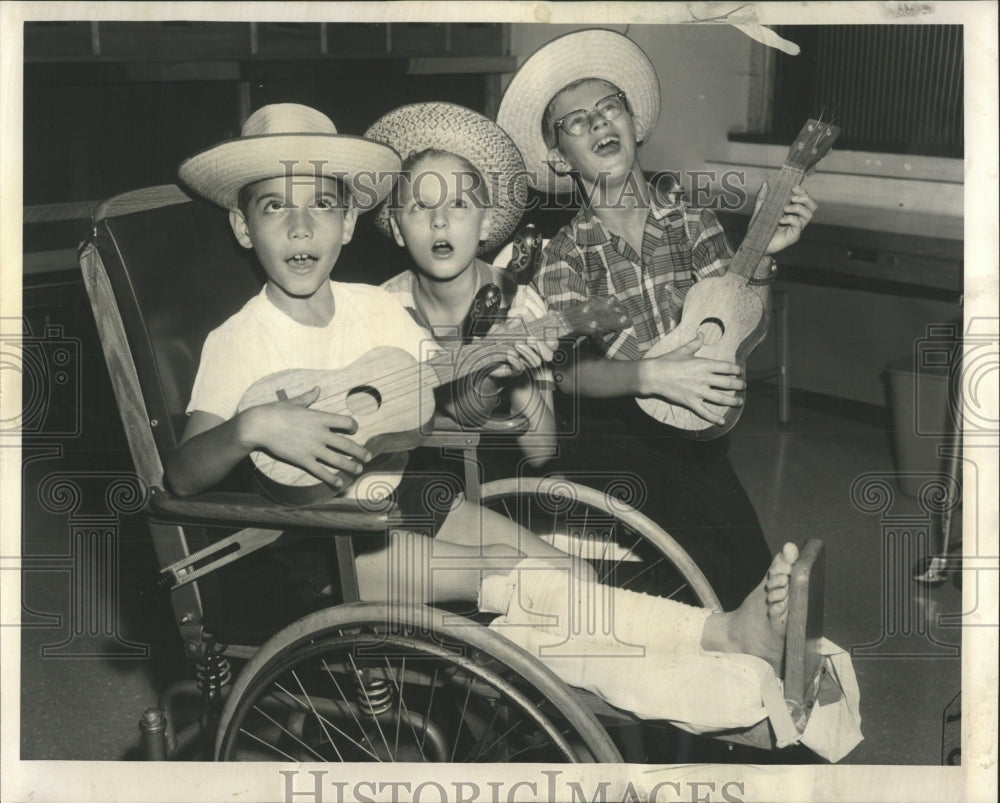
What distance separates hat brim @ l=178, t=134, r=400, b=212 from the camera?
2.31 m

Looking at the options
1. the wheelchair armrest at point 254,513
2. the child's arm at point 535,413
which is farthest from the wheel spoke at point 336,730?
the child's arm at point 535,413

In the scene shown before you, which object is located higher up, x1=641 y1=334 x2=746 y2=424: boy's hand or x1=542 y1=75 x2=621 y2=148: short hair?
x1=542 y1=75 x2=621 y2=148: short hair

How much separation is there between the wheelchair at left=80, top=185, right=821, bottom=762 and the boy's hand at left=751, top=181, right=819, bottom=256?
0.65m

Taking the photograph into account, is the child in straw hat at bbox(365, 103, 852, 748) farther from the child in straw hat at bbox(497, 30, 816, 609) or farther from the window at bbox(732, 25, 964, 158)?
the window at bbox(732, 25, 964, 158)

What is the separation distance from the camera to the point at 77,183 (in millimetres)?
2432

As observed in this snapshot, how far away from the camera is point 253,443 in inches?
92.1

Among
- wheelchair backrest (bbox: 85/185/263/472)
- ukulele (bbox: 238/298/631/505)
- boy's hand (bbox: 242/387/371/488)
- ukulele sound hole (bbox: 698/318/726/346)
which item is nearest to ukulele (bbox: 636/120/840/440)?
ukulele sound hole (bbox: 698/318/726/346)

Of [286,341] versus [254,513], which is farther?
[286,341]

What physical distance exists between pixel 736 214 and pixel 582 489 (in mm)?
672

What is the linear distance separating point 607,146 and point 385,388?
69cm

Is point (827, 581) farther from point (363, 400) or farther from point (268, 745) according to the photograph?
point (268, 745)

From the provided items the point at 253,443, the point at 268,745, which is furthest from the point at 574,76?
the point at 268,745

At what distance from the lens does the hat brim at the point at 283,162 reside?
2.31 metres

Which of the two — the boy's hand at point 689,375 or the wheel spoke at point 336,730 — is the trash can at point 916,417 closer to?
the boy's hand at point 689,375
